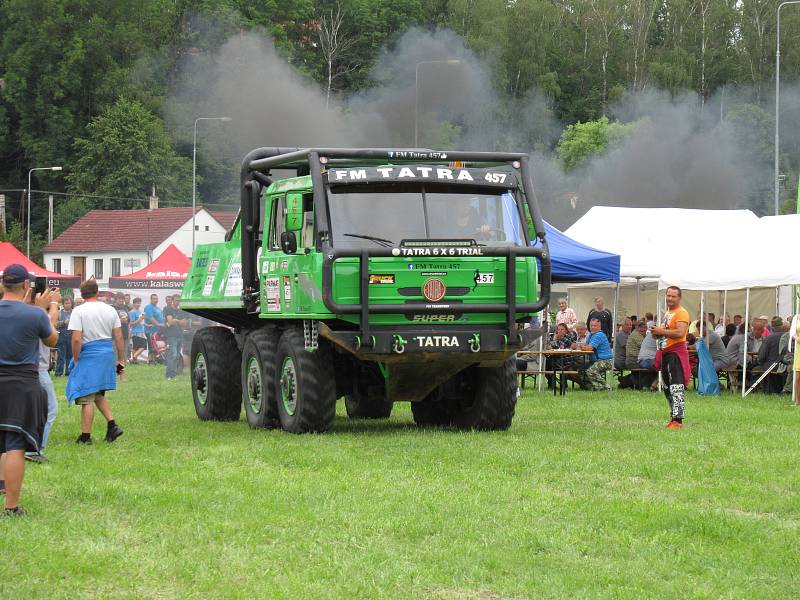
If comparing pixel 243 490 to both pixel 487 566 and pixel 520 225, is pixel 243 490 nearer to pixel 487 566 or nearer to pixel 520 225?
pixel 487 566

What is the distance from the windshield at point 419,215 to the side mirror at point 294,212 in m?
0.47

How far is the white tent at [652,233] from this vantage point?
28938 millimetres

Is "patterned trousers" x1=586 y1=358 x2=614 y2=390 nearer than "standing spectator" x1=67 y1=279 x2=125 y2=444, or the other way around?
"standing spectator" x1=67 y1=279 x2=125 y2=444

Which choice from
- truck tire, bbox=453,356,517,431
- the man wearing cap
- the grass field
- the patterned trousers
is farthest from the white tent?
the man wearing cap

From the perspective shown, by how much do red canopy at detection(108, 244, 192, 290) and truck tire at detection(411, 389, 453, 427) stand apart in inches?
1120

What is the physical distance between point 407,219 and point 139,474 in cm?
450

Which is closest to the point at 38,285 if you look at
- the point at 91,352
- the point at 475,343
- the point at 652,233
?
the point at 91,352

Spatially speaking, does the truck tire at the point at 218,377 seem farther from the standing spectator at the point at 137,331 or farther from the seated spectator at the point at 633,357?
the standing spectator at the point at 137,331

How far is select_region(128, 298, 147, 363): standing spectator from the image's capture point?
125 ft

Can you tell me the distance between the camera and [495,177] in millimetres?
16500

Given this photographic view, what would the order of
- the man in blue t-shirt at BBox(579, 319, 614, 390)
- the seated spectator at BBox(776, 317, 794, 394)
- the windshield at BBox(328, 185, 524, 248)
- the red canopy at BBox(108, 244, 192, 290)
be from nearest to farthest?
1. the windshield at BBox(328, 185, 524, 248)
2. the seated spectator at BBox(776, 317, 794, 394)
3. the man in blue t-shirt at BBox(579, 319, 614, 390)
4. the red canopy at BBox(108, 244, 192, 290)

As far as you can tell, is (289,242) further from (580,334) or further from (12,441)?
(580,334)

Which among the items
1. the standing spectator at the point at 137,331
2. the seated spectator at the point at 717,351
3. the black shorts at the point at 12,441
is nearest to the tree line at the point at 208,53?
the standing spectator at the point at 137,331

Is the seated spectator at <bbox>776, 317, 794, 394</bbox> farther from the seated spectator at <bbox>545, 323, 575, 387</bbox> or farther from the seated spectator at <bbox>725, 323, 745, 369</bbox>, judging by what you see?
the seated spectator at <bbox>545, 323, 575, 387</bbox>
